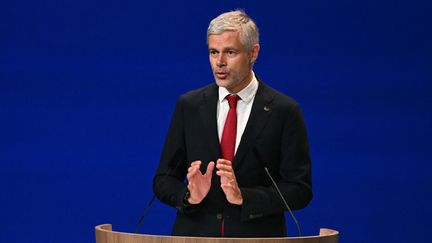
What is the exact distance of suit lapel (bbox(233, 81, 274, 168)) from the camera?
2.59 m

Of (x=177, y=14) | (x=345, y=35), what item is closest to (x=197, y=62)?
(x=177, y=14)

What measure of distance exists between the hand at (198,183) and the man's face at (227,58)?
33 centimetres

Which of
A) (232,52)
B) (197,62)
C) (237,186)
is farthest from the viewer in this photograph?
(197,62)

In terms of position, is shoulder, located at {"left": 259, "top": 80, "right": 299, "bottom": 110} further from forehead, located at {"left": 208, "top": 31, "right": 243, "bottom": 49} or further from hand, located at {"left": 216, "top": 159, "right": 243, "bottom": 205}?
hand, located at {"left": 216, "top": 159, "right": 243, "bottom": 205}

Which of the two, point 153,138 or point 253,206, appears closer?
point 253,206

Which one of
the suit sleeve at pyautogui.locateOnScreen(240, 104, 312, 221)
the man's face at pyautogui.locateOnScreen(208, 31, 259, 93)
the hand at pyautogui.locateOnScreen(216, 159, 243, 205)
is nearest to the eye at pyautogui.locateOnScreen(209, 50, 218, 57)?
the man's face at pyautogui.locateOnScreen(208, 31, 259, 93)

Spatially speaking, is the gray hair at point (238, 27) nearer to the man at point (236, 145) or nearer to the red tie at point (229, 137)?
the man at point (236, 145)

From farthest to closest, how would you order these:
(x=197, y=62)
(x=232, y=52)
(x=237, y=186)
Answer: (x=197, y=62) < (x=232, y=52) < (x=237, y=186)

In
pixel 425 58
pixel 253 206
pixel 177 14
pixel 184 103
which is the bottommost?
pixel 253 206

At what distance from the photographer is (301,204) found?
8.48 feet

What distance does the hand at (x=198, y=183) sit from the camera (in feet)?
7.85

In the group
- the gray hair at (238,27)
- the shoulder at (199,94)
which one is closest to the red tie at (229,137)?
the shoulder at (199,94)

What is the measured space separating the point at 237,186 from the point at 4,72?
215 centimetres

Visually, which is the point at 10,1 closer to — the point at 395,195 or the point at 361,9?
the point at 361,9
